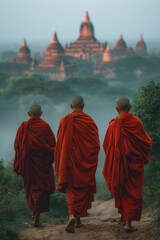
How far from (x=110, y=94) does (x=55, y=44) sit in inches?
719

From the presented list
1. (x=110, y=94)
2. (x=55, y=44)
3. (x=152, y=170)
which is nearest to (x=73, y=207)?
(x=152, y=170)

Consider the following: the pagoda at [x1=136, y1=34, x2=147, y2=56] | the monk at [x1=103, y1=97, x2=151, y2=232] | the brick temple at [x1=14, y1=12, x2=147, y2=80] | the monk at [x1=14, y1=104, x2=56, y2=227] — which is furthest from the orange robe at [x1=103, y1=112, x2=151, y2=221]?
the pagoda at [x1=136, y1=34, x2=147, y2=56]

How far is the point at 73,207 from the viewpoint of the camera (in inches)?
181

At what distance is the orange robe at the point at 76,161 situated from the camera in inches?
181

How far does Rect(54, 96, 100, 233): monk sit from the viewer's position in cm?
460

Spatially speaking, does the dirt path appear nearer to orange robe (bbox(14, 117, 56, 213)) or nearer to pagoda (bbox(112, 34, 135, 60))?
orange robe (bbox(14, 117, 56, 213))

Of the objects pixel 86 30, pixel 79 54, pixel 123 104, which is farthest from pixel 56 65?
pixel 123 104

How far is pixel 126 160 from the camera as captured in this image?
15.0 ft

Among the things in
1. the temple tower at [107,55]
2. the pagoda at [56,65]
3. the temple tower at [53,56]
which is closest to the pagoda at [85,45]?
the temple tower at [107,55]

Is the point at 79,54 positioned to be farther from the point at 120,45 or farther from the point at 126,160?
the point at 126,160

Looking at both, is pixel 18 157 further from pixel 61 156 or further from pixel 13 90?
pixel 13 90

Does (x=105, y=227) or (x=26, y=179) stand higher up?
(x=26, y=179)

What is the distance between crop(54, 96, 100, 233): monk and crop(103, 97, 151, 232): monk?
8.7 inches

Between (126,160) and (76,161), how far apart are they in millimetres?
606
